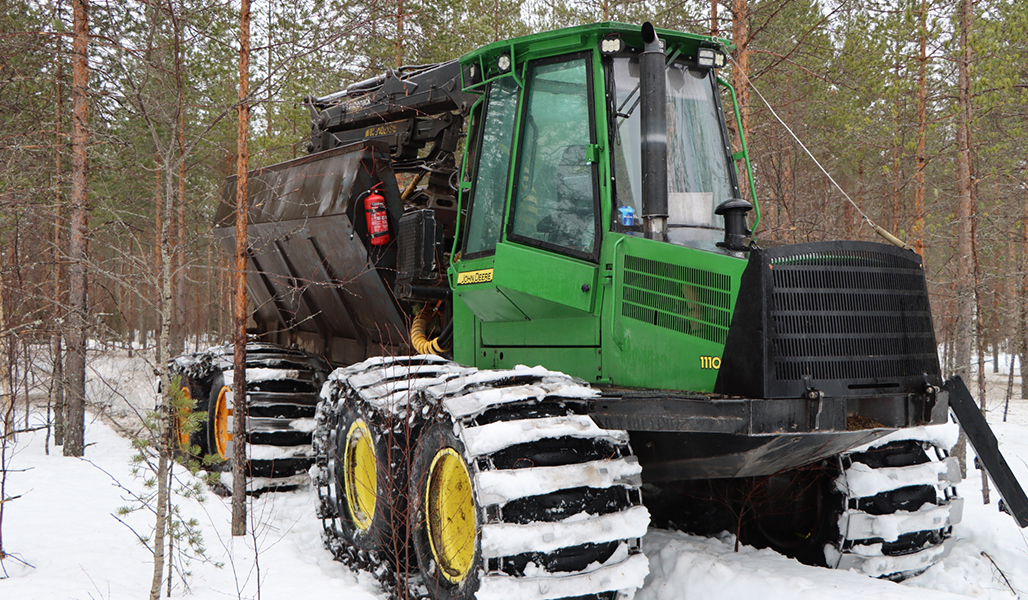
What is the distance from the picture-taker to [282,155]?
18250mm

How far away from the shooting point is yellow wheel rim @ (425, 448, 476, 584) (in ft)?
14.6

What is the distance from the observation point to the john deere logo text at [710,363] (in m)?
3.96

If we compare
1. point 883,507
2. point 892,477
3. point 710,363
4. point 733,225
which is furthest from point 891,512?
point 733,225

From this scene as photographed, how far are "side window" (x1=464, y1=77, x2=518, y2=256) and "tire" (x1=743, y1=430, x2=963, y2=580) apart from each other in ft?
8.12

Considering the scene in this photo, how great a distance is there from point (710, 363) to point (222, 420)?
616 centimetres

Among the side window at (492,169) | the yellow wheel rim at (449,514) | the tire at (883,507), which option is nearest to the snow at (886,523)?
the tire at (883,507)

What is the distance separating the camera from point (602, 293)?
437 cm

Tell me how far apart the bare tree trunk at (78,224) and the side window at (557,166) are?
5.31 meters

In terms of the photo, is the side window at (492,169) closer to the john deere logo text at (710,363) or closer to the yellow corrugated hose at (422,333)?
the yellow corrugated hose at (422,333)

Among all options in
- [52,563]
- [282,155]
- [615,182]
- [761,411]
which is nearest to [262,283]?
[52,563]

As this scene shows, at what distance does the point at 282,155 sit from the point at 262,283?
33.3 ft

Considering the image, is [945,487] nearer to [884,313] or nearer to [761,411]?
[884,313]

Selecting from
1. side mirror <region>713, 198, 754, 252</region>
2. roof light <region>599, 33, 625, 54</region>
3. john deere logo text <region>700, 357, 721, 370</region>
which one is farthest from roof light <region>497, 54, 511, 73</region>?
john deere logo text <region>700, 357, 721, 370</region>

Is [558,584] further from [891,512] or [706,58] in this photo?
[706,58]
